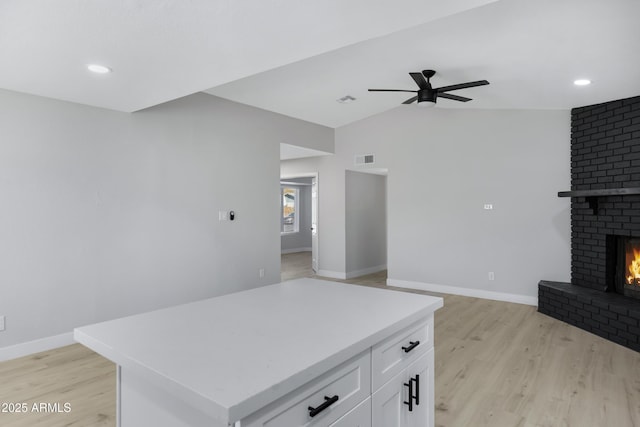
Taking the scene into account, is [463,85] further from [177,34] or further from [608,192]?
[177,34]

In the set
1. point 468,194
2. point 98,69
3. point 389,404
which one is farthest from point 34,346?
point 468,194

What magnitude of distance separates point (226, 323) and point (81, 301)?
3034 mm

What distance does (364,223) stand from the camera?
7.14 metres

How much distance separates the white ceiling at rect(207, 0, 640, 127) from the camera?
2.66 metres

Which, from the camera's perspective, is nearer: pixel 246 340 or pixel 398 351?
pixel 246 340

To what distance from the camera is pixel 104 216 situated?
3762mm

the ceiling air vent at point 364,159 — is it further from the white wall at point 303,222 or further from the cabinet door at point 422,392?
the cabinet door at point 422,392

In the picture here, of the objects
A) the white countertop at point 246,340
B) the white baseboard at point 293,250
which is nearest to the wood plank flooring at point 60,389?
the white countertop at point 246,340

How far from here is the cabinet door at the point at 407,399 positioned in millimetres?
1316

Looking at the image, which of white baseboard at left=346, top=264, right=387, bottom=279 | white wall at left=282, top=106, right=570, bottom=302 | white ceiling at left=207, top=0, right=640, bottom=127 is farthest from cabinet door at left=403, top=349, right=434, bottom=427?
white baseboard at left=346, top=264, right=387, bottom=279

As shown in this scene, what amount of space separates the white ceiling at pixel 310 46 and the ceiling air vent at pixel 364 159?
186 cm

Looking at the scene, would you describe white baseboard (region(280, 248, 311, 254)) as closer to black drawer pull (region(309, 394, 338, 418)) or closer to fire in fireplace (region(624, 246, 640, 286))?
fire in fireplace (region(624, 246, 640, 286))

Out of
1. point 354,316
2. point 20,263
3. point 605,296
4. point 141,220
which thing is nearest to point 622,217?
point 605,296

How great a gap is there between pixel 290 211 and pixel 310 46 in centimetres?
884
